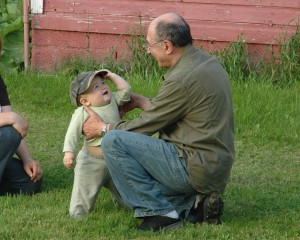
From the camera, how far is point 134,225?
236 inches

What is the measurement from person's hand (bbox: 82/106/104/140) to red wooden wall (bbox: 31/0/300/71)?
4.88 meters

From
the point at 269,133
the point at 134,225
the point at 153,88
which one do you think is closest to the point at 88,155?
the point at 134,225

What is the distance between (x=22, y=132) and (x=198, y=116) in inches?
56.9

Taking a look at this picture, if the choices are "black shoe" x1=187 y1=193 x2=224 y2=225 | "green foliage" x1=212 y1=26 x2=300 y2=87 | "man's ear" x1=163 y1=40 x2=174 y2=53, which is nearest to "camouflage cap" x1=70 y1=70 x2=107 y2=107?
"man's ear" x1=163 y1=40 x2=174 y2=53

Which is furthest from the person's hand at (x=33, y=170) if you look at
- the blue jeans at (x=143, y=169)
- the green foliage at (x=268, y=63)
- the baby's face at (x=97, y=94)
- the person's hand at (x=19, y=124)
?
the green foliage at (x=268, y=63)

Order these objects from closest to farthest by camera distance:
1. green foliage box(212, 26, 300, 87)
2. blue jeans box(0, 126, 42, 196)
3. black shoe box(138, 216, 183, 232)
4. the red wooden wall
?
1. black shoe box(138, 216, 183, 232)
2. blue jeans box(0, 126, 42, 196)
3. green foliage box(212, 26, 300, 87)
4. the red wooden wall

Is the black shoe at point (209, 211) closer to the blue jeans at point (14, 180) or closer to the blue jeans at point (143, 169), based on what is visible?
the blue jeans at point (143, 169)

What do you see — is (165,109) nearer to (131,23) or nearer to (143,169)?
(143,169)

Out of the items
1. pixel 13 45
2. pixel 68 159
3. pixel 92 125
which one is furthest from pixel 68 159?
pixel 13 45

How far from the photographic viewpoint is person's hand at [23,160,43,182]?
6.83m

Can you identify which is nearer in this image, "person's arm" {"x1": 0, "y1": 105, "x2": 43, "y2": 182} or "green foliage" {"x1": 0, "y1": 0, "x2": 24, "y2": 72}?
"person's arm" {"x1": 0, "y1": 105, "x2": 43, "y2": 182}

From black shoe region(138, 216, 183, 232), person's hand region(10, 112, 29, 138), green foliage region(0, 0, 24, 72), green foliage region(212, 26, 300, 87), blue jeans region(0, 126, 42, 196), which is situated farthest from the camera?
green foliage region(0, 0, 24, 72)

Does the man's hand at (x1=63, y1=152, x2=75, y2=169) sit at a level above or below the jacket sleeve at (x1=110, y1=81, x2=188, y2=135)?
below

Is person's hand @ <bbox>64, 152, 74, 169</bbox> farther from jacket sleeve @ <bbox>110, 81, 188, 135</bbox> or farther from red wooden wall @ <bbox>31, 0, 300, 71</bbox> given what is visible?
red wooden wall @ <bbox>31, 0, 300, 71</bbox>
